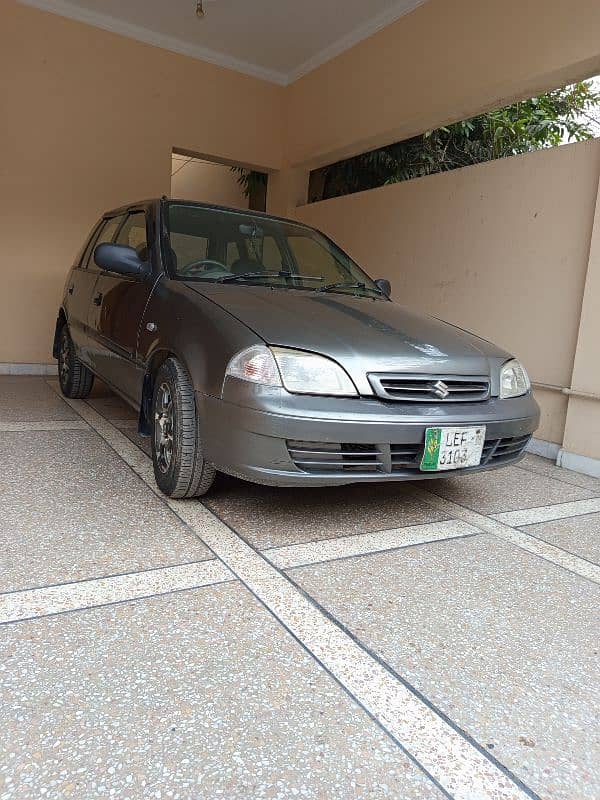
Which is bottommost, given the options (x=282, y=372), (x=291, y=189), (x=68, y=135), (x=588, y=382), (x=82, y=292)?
(x=588, y=382)

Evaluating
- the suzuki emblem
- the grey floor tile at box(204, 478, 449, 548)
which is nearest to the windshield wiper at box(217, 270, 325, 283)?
the grey floor tile at box(204, 478, 449, 548)

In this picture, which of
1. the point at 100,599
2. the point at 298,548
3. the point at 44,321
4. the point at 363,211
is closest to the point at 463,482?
the point at 298,548

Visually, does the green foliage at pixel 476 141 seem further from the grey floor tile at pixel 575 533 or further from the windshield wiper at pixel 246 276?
the grey floor tile at pixel 575 533

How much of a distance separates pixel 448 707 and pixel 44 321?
584cm

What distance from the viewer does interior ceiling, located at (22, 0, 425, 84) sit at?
5.46 metres

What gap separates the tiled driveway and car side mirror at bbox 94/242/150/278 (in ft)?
3.63

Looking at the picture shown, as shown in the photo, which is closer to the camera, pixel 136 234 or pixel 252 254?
pixel 252 254

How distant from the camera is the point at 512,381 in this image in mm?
2760

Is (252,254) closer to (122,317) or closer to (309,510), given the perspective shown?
(122,317)

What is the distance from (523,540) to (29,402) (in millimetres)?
3822

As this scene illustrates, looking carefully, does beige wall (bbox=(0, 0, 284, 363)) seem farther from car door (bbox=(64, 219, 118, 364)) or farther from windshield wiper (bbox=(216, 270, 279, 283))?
windshield wiper (bbox=(216, 270, 279, 283))

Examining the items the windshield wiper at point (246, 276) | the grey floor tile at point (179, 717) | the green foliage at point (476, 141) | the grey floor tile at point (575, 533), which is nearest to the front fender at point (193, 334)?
the windshield wiper at point (246, 276)

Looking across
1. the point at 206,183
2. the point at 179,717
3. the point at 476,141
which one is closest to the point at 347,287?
the point at 179,717

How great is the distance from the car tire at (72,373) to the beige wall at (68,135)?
1443 millimetres
